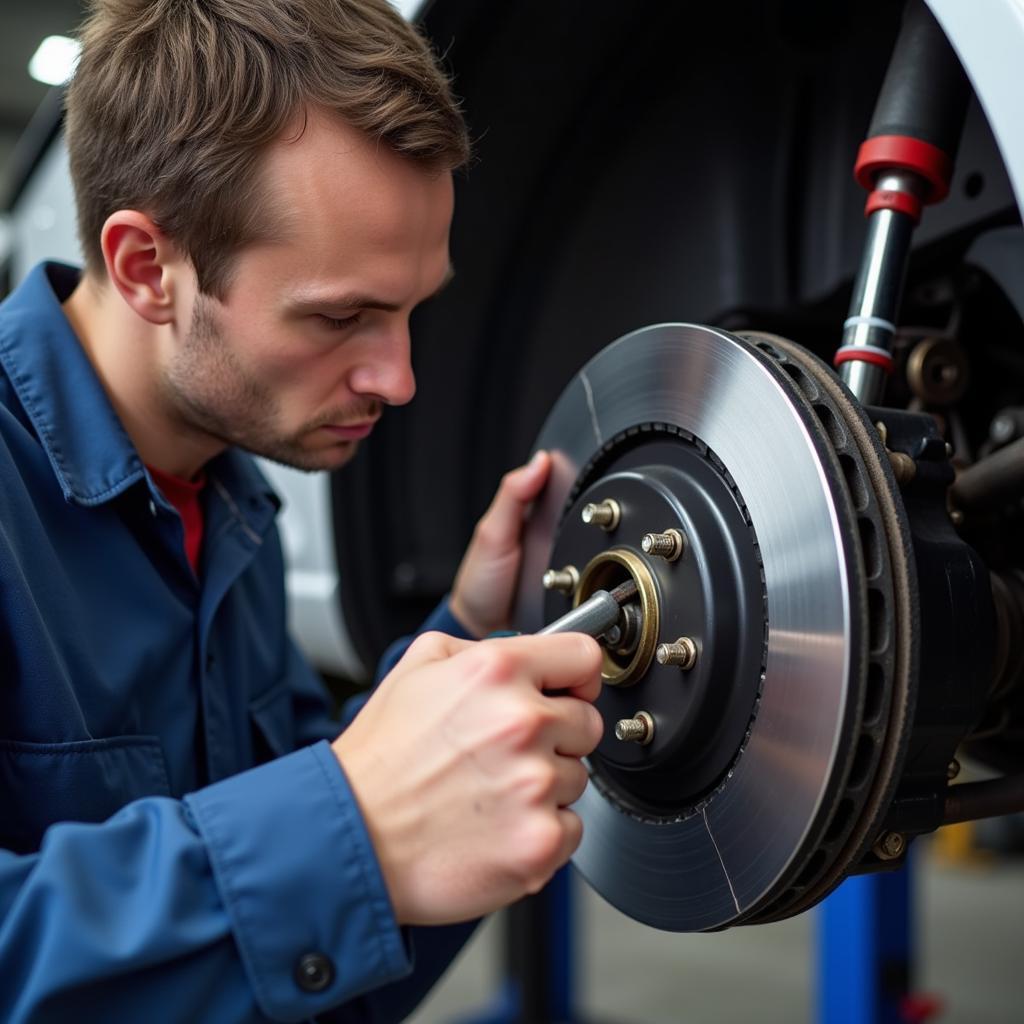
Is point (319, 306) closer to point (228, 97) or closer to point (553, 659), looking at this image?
point (228, 97)

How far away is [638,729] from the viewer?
22.3 inches

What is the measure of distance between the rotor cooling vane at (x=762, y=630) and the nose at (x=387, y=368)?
0.14 m

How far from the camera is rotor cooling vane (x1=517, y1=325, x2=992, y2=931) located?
0.47m

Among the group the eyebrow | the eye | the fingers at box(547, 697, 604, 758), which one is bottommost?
the fingers at box(547, 697, 604, 758)

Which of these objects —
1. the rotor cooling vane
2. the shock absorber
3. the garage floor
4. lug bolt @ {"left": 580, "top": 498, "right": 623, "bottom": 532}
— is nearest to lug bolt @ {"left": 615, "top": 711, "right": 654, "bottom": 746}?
the rotor cooling vane

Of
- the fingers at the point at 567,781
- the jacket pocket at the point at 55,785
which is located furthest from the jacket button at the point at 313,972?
the jacket pocket at the point at 55,785

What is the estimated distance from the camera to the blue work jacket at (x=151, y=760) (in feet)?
1.51

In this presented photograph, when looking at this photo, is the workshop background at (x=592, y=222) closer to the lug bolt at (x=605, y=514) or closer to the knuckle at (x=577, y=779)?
the lug bolt at (x=605, y=514)

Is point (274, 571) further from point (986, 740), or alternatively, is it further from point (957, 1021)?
point (957, 1021)

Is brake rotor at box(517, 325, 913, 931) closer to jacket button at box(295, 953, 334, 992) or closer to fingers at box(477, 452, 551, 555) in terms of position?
fingers at box(477, 452, 551, 555)

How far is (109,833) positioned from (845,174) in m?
0.68

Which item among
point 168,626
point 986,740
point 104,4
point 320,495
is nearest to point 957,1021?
point 986,740

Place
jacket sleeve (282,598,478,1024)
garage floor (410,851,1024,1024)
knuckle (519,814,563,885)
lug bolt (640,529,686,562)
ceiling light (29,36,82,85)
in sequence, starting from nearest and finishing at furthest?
knuckle (519,814,563,885), lug bolt (640,529,686,562), jacket sleeve (282,598,478,1024), garage floor (410,851,1024,1024), ceiling light (29,36,82,85)

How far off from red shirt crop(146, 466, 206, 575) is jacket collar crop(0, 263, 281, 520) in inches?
4.5
